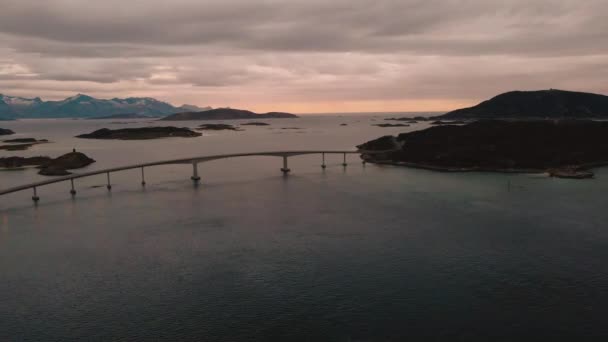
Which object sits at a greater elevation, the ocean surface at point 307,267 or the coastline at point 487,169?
the coastline at point 487,169

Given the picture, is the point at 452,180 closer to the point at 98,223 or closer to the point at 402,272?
the point at 402,272

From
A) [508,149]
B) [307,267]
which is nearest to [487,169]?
[508,149]

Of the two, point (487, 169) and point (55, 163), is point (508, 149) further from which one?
point (55, 163)

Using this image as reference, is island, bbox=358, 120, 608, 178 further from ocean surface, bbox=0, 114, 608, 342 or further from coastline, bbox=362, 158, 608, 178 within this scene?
ocean surface, bbox=0, 114, 608, 342

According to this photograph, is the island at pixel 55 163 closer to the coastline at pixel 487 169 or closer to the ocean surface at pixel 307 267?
the ocean surface at pixel 307 267

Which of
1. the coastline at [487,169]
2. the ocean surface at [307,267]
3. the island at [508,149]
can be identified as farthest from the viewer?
the island at [508,149]

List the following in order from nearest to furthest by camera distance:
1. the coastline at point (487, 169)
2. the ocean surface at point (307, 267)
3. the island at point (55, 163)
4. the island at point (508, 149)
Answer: the ocean surface at point (307, 267) → the coastline at point (487, 169) → the island at point (55, 163) → the island at point (508, 149)

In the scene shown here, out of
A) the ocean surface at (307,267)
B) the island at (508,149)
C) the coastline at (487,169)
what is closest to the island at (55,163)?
the ocean surface at (307,267)
